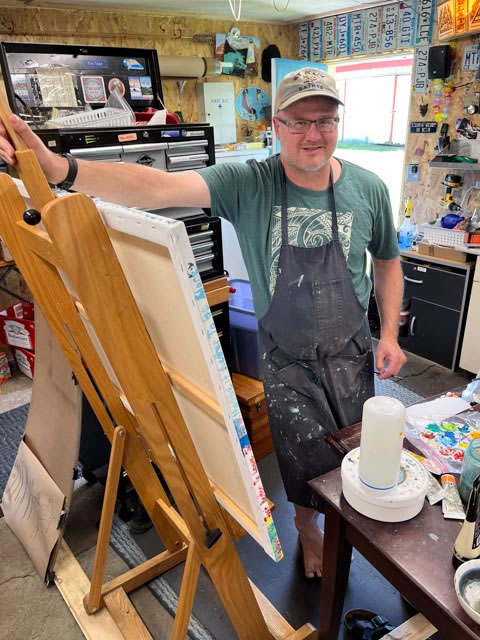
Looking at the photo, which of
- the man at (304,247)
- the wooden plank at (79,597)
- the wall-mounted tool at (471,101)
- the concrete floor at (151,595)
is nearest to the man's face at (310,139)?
the man at (304,247)

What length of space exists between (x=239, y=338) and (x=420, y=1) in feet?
9.71

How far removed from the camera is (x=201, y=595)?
5.65 ft

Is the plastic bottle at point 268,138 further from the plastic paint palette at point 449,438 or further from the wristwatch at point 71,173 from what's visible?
the plastic paint palette at point 449,438

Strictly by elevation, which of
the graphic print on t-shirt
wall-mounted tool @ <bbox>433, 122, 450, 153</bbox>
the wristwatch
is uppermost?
the wristwatch

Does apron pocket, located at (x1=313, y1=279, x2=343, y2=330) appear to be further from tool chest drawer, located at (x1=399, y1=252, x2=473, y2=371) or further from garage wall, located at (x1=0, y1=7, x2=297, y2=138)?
garage wall, located at (x1=0, y1=7, x2=297, y2=138)

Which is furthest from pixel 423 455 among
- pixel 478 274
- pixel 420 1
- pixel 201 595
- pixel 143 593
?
pixel 420 1

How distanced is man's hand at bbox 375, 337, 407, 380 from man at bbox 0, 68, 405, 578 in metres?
0.12

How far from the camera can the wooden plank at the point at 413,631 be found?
1212 millimetres

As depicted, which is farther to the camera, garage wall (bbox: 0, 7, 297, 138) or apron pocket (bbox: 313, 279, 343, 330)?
garage wall (bbox: 0, 7, 297, 138)

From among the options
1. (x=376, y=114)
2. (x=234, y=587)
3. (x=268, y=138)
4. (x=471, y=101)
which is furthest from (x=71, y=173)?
(x=376, y=114)

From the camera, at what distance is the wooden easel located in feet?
2.41

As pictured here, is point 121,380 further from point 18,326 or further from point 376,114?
point 376,114

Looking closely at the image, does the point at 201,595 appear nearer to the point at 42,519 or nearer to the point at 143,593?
the point at 143,593

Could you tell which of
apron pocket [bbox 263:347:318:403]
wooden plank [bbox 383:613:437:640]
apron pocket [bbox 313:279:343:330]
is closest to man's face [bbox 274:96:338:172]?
apron pocket [bbox 313:279:343:330]
